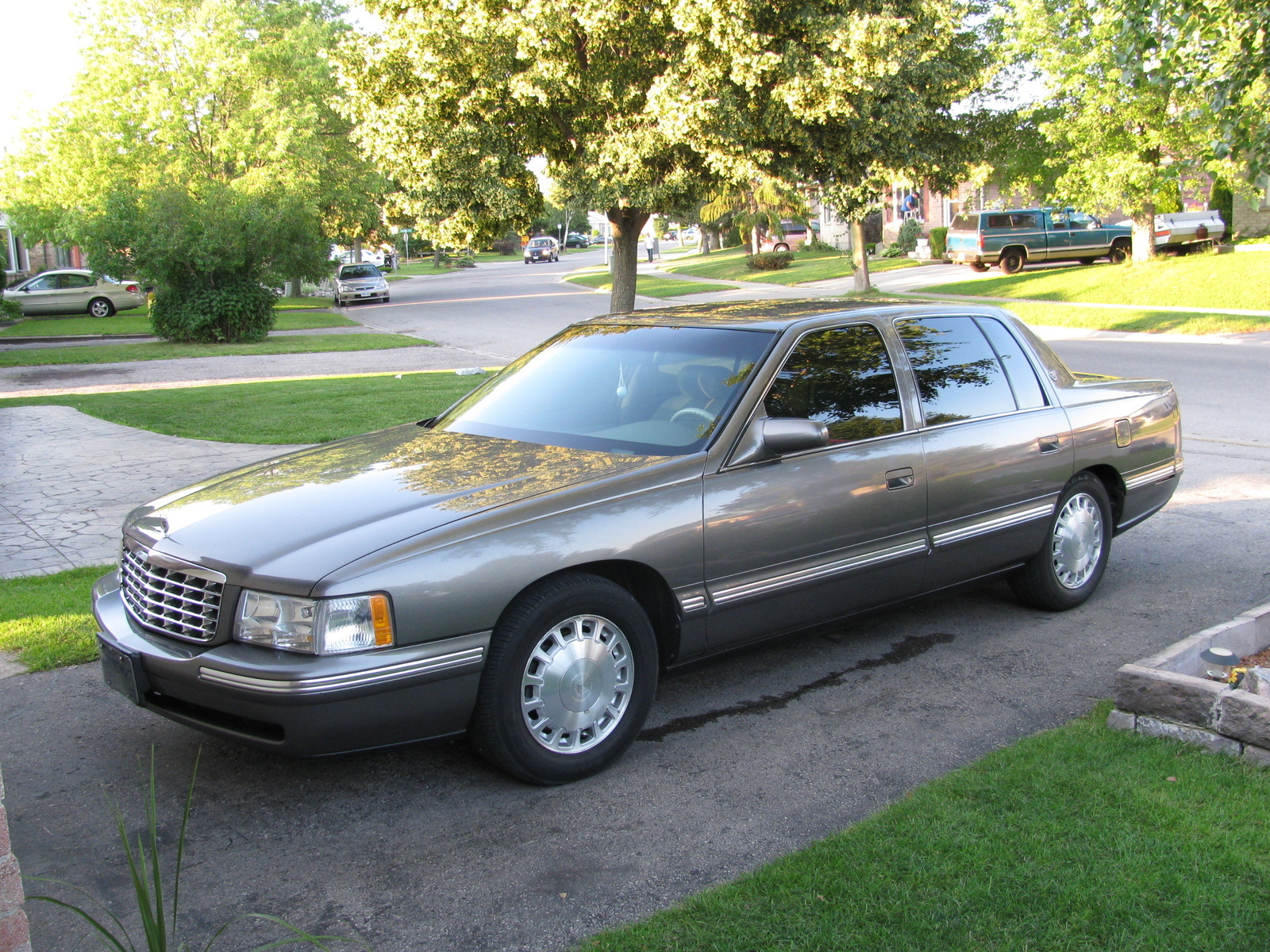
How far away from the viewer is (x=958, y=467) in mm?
5141

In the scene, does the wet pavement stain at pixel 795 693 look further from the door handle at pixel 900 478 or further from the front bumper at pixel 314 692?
the front bumper at pixel 314 692

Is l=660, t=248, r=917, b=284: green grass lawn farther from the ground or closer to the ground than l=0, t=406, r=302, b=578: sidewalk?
farther from the ground

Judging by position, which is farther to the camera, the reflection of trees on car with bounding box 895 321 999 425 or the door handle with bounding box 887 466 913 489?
the reflection of trees on car with bounding box 895 321 999 425

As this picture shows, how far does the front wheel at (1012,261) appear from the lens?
34.0m

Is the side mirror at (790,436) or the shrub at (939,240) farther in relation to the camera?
the shrub at (939,240)

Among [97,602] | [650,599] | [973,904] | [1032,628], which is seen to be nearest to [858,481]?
[650,599]

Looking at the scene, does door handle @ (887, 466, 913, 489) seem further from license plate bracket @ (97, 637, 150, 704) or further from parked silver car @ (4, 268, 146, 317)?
parked silver car @ (4, 268, 146, 317)

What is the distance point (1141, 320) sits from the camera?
22.3 meters

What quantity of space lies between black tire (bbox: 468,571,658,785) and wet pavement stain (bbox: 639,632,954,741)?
1.21 feet

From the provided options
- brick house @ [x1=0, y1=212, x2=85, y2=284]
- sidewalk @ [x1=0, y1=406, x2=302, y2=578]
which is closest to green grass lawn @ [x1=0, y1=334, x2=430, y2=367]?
sidewalk @ [x1=0, y1=406, x2=302, y2=578]

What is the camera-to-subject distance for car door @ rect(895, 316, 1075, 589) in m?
5.12

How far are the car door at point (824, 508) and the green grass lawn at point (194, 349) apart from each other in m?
19.4

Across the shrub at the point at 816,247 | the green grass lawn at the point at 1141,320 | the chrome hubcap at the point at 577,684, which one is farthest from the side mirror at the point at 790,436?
the shrub at the point at 816,247

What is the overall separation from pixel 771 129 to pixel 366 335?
14.5 metres
